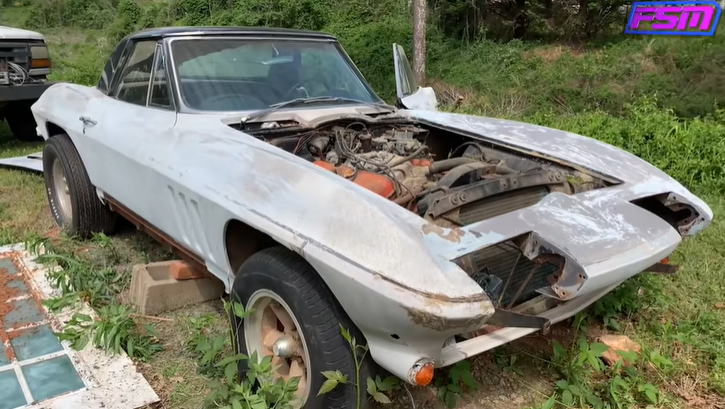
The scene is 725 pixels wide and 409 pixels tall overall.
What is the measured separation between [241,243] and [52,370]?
1.07m

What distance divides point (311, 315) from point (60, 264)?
2.44 metres

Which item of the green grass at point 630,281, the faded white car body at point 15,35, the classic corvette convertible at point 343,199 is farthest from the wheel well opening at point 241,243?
the faded white car body at point 15,35

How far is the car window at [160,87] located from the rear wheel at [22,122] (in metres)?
5.05

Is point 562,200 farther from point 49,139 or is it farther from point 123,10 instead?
point 123,10

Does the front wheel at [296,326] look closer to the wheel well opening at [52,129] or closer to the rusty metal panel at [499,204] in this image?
the rusty metal panel at [499,204]

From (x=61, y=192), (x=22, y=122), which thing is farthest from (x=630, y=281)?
(x=22, y=122)

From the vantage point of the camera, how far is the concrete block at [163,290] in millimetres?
3020

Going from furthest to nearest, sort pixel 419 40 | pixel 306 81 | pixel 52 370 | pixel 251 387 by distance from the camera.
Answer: pixel 419 40
pixel 306 81
pixel 52 370
pixel 251 387

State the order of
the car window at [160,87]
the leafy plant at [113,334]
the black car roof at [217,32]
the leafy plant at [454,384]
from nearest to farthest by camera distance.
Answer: the leafy plant at [454,384]
the leafy plant at [113,334]
the car window at [160,87]
the black car roof at [217,32]

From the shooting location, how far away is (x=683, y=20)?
32.9ft

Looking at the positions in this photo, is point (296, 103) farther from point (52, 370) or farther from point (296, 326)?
point (52, 370)

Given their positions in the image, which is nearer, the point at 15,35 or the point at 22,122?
the point at 15,35

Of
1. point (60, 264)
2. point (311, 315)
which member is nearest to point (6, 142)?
point (60, 264)

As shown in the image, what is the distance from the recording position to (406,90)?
395 centimetres
